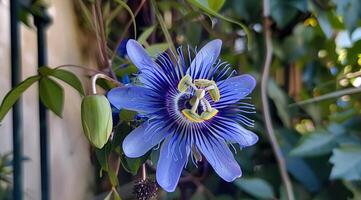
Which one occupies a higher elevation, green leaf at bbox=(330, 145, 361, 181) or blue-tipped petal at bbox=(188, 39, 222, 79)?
A: blue-tipped petal at bbox=(188, 39, 222, 79)

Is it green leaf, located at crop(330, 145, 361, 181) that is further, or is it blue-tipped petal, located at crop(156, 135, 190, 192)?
green leaf, located at crop(330, 145, 361, 181)

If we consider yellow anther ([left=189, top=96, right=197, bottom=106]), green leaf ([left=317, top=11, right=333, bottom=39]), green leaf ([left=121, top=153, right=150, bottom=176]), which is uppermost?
green leaf ([left=317, top=11, right=333, bottom=39])

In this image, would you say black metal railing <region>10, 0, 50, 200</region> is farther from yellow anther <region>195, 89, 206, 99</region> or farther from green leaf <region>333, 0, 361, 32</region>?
green leaf <region>333, 0, 361, 32</region>

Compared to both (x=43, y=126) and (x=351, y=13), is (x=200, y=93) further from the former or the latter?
(x=351, y=13)

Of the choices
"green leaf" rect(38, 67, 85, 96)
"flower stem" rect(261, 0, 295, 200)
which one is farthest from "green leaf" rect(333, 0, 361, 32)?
"green leaf" rect(38, 67, 85, 96)

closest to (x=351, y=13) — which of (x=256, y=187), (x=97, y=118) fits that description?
(x=256, y=187)
